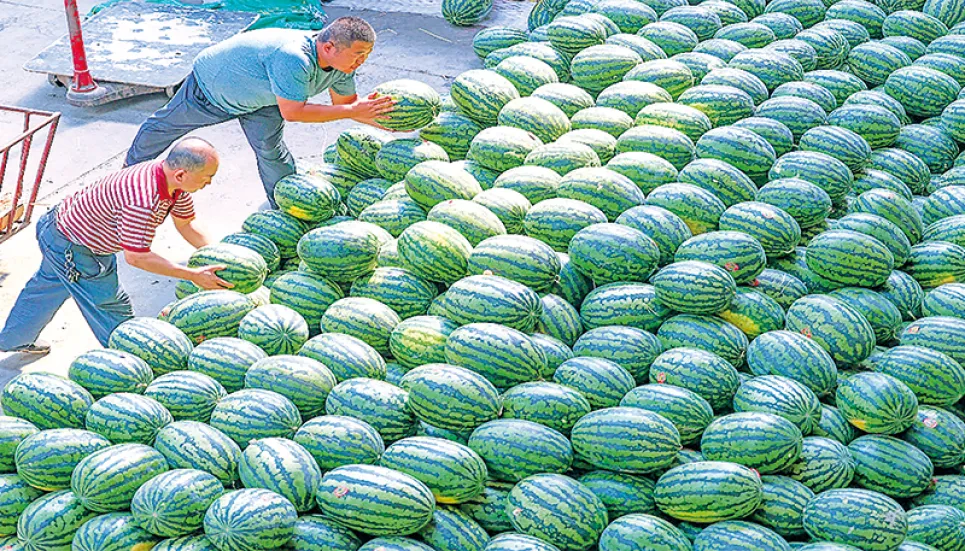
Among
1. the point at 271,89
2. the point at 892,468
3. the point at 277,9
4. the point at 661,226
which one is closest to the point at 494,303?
the point at 661,226

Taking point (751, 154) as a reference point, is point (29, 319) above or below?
below

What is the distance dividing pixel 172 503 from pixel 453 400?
0.98 metres

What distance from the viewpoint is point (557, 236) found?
4.50m

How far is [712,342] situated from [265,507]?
5.88 feet

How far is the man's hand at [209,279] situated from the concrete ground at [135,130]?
1.56 metres

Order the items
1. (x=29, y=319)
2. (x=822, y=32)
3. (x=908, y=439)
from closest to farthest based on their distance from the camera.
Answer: (x=908, y=439) < (x=29, y=319) < (x=822, y=32)

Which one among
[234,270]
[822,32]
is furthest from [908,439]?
[822,32]

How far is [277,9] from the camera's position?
31.2 ft

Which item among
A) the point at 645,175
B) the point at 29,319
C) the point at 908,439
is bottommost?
the point at 29,319

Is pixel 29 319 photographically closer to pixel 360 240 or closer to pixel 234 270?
pixel 234 270

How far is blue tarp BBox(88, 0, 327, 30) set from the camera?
938 cm

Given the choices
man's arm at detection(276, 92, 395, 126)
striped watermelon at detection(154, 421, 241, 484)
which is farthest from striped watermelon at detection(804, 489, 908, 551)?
man's arm at detection(276, 92, 395, 126)

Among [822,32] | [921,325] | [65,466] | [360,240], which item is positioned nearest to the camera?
[65,466]

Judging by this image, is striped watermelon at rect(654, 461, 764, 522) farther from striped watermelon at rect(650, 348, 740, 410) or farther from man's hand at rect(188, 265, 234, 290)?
man's hand at rect(188, 265, 234, 290)
